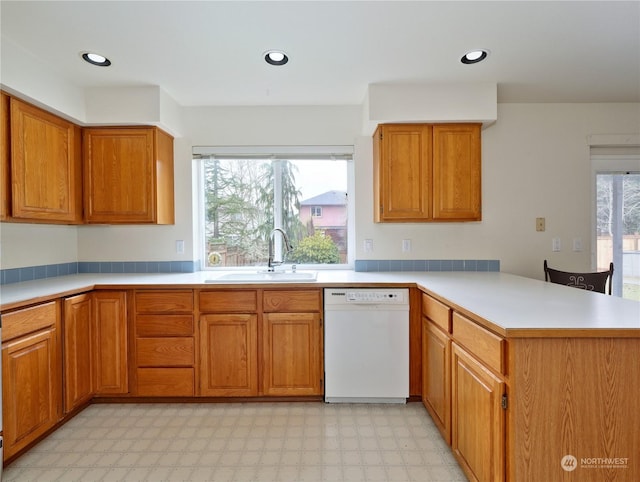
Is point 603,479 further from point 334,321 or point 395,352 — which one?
point 334,321

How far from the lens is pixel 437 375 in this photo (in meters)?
2.04

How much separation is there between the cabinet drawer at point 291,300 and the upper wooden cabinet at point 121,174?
115cm

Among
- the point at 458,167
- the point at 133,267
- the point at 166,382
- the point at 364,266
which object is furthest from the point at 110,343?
the point at 458,167

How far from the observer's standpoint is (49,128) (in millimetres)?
2354

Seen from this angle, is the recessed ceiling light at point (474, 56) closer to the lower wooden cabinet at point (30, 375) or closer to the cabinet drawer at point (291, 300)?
the cabinet drawer at point (291, 300)

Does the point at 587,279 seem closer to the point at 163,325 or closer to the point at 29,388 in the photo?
the point at 163,325

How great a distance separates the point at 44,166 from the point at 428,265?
295cm

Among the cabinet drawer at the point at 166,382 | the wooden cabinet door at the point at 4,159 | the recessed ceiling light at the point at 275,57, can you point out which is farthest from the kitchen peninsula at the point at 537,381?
the recessed ceiling light at the point at 275,57

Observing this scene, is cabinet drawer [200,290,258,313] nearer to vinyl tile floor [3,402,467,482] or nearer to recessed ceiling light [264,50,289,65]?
vinyl tile floor [3,402,467,482]

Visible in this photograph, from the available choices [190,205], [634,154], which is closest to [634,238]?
[634,154]

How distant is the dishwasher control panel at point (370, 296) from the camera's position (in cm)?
235

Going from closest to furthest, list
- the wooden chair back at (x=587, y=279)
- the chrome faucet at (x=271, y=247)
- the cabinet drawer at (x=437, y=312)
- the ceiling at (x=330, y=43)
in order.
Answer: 1. the ceiling at (x=330, y=43)
2. the cabinet drawer at (x=437, y=312)
3. the wooden chair back at (x=587, y=279)
4. the chrome faucet at (x=271, y=247)

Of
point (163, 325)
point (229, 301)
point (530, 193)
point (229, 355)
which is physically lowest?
point (229, 355)

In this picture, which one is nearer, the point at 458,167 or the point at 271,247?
the point at 458,167
